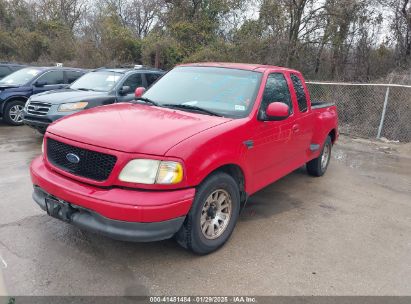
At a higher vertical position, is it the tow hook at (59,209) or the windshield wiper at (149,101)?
the windshield wiper at (149,101)

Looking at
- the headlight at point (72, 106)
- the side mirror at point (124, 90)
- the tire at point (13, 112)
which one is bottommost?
the tire at point (13, 112)

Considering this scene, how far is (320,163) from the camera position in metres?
6.27

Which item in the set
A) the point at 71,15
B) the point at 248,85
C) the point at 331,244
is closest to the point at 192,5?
the point at 248,85

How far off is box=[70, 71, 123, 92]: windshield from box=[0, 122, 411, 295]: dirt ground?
359 cm

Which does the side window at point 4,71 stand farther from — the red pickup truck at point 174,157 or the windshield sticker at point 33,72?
the red pickup truck at point 174,157

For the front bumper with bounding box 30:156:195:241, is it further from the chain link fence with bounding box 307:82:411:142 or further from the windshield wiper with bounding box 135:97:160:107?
the chain link fence with bounding box 307:82:411:142

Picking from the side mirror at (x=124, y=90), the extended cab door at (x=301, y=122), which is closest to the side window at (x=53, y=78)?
the side mirror at (x=124, y=90)

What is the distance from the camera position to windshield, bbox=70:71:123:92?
8.52 metres

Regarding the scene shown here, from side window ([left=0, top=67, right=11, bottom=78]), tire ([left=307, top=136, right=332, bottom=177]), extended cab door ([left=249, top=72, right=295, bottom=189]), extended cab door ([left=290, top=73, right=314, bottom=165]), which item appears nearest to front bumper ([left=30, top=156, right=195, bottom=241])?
extended cab door ([left=249, top=72, right=295, bottom=189])

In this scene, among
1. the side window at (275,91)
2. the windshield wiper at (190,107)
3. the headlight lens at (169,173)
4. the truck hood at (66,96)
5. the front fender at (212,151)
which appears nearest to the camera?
the headlight lens at (169,173)

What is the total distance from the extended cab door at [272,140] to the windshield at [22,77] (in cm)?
811

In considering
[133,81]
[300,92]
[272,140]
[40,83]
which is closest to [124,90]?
[133,81]

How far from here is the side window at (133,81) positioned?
8.73 meters

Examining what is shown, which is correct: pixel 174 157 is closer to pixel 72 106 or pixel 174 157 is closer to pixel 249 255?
pixel 249 255
